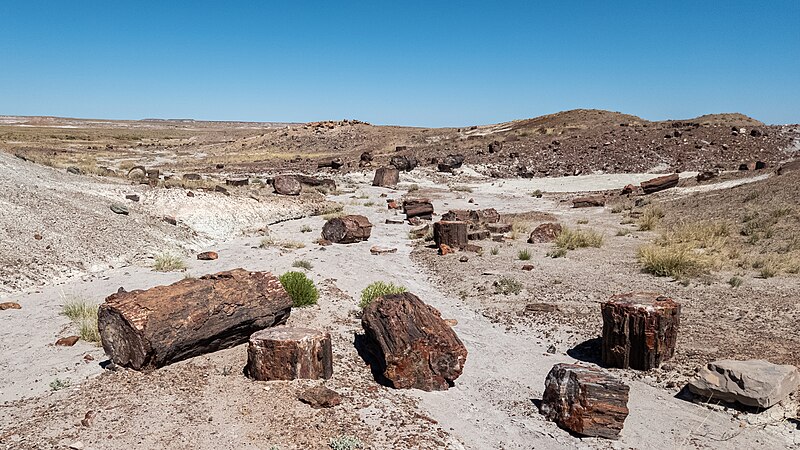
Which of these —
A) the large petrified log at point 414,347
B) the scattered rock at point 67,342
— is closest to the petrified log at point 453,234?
the large petrified log at point 414,347

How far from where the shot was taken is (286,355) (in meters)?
6.39

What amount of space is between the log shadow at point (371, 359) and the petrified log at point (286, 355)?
2.55 ft

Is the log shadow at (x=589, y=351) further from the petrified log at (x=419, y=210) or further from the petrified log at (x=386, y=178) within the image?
the petrified log at (x=386, y=178)

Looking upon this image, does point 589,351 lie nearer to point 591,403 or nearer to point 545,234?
point 591,403

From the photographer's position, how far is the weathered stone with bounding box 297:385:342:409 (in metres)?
5.93

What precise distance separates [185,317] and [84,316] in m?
2.89

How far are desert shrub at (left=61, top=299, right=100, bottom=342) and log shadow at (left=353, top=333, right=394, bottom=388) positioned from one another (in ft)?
11.9

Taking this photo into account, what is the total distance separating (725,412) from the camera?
20.8 ft

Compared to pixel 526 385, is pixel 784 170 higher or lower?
higher

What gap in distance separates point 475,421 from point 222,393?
282 cm

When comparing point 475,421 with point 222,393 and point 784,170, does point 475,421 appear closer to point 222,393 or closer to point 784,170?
point 222,393

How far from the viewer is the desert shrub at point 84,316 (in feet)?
25.8

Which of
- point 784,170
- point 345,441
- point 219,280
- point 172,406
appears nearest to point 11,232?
point 219,280

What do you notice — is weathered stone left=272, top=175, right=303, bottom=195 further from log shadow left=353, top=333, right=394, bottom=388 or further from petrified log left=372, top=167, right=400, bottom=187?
log shadow left=353, top=333, right=394, bottom=388
